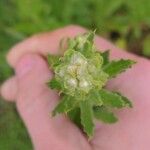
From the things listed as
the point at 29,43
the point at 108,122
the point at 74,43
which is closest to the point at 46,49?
the point at 29,43

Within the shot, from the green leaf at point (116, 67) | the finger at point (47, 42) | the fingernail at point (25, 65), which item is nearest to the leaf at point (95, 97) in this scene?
the green leaf at point (116, 67)

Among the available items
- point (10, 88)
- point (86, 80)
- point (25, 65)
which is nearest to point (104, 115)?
point (86, 80)

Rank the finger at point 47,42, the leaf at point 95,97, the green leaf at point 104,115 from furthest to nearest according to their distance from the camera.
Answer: the finger at point 47,42 → the green leaf at point 104,115 → the leaf at point 95,97

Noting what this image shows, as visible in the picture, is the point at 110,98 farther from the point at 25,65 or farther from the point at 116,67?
the point at 25,65

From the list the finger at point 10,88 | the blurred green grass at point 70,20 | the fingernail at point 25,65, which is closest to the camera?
the fingernail at point 25,65

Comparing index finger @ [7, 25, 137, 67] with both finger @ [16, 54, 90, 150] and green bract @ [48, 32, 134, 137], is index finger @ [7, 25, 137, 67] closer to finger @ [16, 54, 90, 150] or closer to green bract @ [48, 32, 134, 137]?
finger @ [16, 54, 90, 150]

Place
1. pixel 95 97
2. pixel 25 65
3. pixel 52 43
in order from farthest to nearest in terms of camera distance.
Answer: pixel 52 43, pixel 25 65, pixel 95 97

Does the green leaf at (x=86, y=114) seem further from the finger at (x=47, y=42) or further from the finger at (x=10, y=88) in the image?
the finger at (x=10, y=88)
